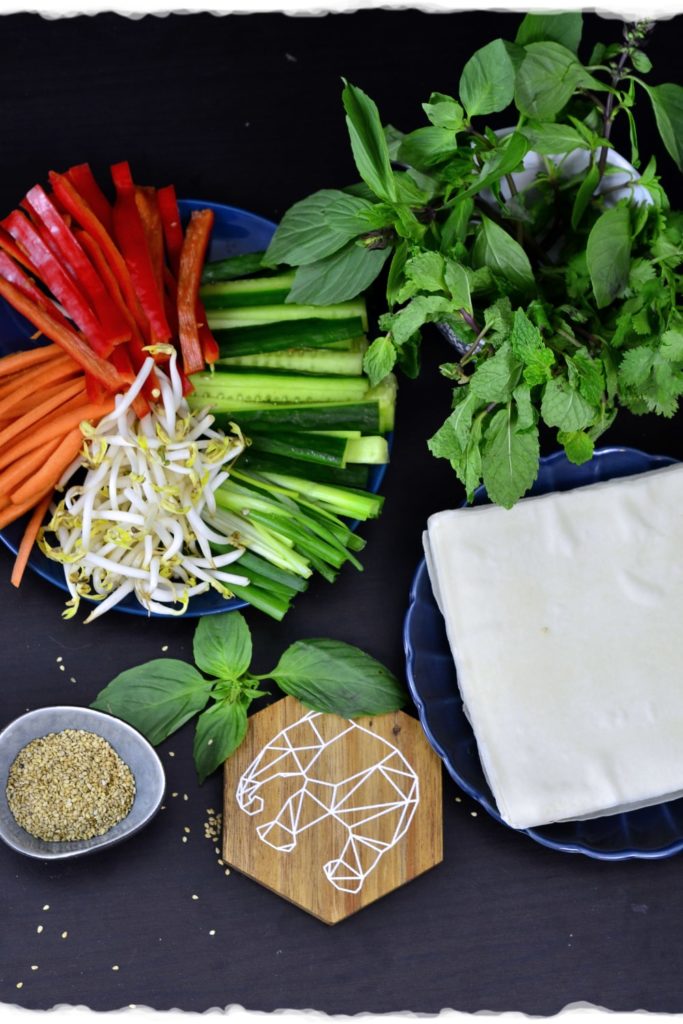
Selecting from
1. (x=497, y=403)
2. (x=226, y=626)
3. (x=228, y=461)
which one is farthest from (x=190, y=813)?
(x=497, y=403)

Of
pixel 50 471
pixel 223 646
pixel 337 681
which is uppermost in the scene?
pixel 50 471

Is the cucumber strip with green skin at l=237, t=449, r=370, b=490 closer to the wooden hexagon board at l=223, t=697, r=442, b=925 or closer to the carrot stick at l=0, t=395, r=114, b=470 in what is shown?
the carrot stick at l=0, t=395, r=114, b=470

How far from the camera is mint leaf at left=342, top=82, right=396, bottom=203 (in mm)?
1470

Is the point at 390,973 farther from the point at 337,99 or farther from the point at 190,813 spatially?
the point at 337,99

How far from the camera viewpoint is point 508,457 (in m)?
1.54

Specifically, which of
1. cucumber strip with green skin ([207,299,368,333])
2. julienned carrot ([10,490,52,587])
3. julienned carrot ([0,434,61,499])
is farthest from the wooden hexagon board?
cucumber strip with green skin ([207,299,368,333])

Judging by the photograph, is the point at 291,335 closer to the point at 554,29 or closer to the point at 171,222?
the point at 171,222

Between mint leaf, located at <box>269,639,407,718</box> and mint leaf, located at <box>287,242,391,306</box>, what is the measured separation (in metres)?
0.63

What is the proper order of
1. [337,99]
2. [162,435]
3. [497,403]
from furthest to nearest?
1. [337,99]
2. [162,435]
3. [497,403]

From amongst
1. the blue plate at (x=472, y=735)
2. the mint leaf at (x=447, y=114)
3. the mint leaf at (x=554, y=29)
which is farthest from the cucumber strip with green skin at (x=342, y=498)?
the mint leaf at (x=554, y=29)

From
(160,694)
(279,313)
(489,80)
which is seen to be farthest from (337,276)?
(160,694)

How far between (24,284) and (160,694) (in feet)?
2.53

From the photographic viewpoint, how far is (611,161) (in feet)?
5.41

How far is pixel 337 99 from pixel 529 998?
1755 millimetres
